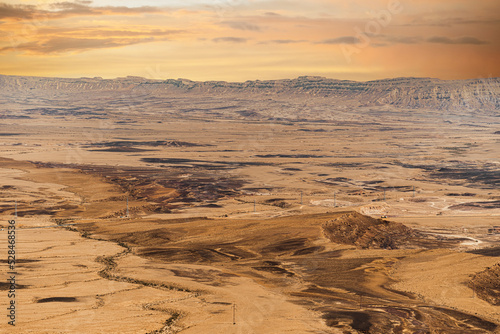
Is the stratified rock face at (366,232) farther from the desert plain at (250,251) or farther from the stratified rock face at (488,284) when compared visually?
the stratified rock face at (488,284)

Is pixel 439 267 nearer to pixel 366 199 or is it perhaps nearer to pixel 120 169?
pixel 366 199

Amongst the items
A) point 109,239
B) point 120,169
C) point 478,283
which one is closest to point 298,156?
point 120,169

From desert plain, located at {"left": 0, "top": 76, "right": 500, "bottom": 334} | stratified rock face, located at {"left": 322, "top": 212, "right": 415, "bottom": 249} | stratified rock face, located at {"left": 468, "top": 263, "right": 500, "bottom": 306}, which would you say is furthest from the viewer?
stratified rock face, located at {"left": 322, "top": 212, "right": 415, "bottom": 249}

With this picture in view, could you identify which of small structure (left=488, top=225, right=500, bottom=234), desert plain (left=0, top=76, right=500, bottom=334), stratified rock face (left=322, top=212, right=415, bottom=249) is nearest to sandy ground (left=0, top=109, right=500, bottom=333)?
desert plain (left=0, top=76, right=500, bottom=334)

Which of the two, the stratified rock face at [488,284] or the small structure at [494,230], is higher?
the stratified rock face at [488,284]

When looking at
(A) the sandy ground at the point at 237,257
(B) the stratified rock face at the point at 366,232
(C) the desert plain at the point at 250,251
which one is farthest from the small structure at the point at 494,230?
(B) the stratified rock face at the point at 366,232

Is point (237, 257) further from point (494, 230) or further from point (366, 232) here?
point (494, 230)

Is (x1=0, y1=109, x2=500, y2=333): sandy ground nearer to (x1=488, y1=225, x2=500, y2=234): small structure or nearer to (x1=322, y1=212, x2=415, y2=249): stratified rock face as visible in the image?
(x1=488, y1=225, x2=500, y2=234): small structure
